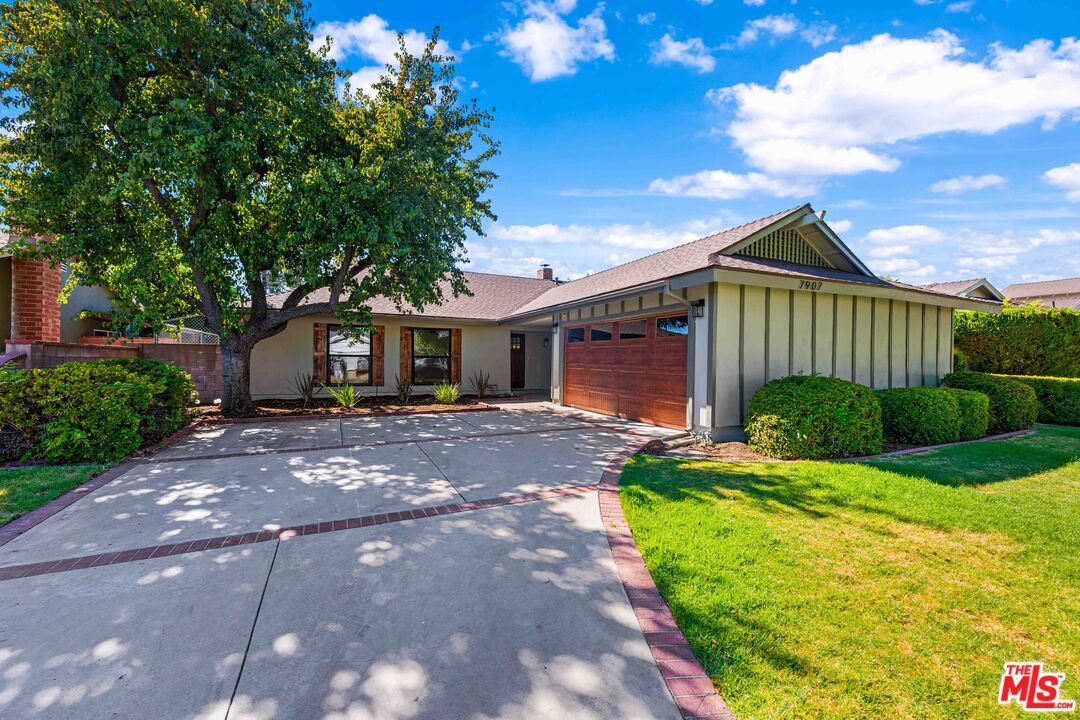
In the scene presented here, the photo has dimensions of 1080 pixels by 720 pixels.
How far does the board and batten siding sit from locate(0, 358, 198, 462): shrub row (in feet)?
29.7

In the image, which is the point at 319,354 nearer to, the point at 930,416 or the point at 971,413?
the point at 930,416

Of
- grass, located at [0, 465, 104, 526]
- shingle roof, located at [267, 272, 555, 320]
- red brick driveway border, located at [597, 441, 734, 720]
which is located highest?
shingle roof, located at [267, 272, 555, 320]

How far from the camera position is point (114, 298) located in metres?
9.65

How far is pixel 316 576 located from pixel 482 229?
8.94 metres

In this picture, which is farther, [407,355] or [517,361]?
[517,361]

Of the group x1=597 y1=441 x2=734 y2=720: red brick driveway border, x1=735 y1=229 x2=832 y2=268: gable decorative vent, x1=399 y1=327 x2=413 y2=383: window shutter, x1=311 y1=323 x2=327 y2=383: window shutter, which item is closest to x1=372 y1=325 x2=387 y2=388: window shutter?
x1=399 y1=327 x2=413 y2=383: window shutter

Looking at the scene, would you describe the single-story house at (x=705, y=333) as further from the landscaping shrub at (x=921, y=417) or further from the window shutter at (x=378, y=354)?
the landscaping shrub at (x=921, y=417)

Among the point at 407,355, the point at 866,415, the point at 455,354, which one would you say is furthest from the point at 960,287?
the point at 407,355

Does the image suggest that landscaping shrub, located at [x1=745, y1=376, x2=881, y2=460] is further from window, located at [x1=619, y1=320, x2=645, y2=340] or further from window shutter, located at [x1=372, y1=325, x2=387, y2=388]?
window shutter, located at [x1=372, y1=325, x2=387, y2=388]

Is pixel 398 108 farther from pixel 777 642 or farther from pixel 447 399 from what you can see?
pixel 777 642

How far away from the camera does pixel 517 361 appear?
17266mm

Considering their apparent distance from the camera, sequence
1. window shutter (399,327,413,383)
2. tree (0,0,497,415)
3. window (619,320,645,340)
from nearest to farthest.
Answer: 1. tree (0,0,497,415)
2. window (619,320,645,340)
3. window shutter (399,327,413,383)

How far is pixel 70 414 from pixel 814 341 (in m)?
12.0

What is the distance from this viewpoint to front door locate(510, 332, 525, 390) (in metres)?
17.1
